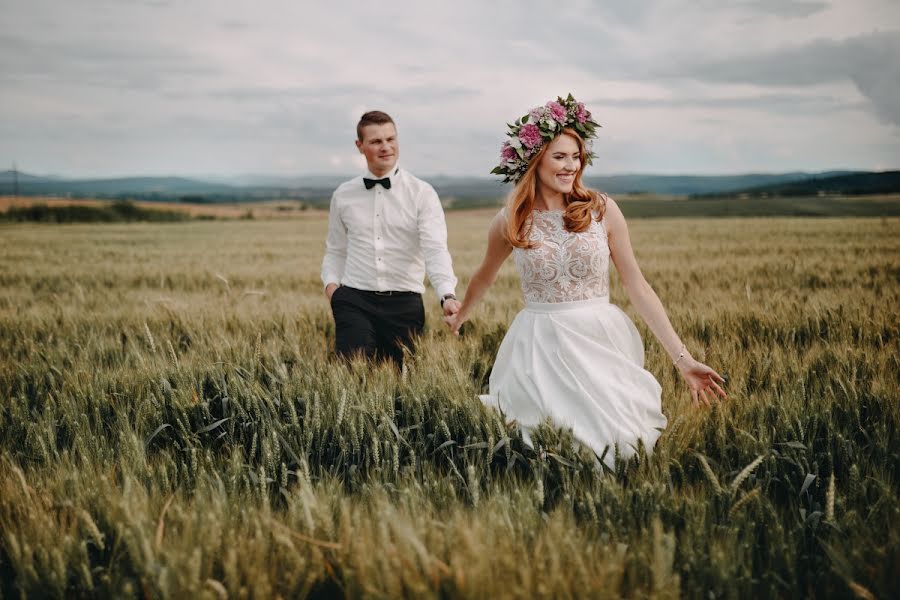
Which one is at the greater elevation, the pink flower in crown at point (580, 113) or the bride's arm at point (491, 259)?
the pink flower in crown at point (580, 113)

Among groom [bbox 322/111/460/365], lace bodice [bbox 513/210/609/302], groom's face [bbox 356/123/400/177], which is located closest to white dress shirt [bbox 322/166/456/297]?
groom [bbox 322/111/460/365]

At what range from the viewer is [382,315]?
4.23 m

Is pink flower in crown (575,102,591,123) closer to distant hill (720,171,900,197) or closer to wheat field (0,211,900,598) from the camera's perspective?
wheat field (0,211,900,598)

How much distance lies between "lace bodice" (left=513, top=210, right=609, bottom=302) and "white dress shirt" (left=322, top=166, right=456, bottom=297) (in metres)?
1.20

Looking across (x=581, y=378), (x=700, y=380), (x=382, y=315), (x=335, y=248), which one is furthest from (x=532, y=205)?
(x=335, y=248)

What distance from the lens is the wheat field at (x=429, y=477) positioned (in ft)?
4.80

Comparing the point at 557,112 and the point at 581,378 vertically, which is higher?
the point at 557,112

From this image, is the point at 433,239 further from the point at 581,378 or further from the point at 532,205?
the point at 581,378

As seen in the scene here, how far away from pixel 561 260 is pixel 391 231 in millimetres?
1629

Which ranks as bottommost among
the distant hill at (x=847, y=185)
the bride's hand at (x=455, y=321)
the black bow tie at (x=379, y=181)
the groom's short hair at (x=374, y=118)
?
the bride's hand at (x=455, y=321)

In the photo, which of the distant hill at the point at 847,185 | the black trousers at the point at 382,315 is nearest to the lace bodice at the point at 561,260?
the black trousers at the point at 382,315

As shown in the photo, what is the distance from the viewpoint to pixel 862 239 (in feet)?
38.9

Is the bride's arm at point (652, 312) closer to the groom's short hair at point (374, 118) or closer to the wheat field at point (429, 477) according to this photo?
the wheat field at point (429, 477)

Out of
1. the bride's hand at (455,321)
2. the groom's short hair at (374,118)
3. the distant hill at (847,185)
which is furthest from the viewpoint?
the distant hill at (847,185)
